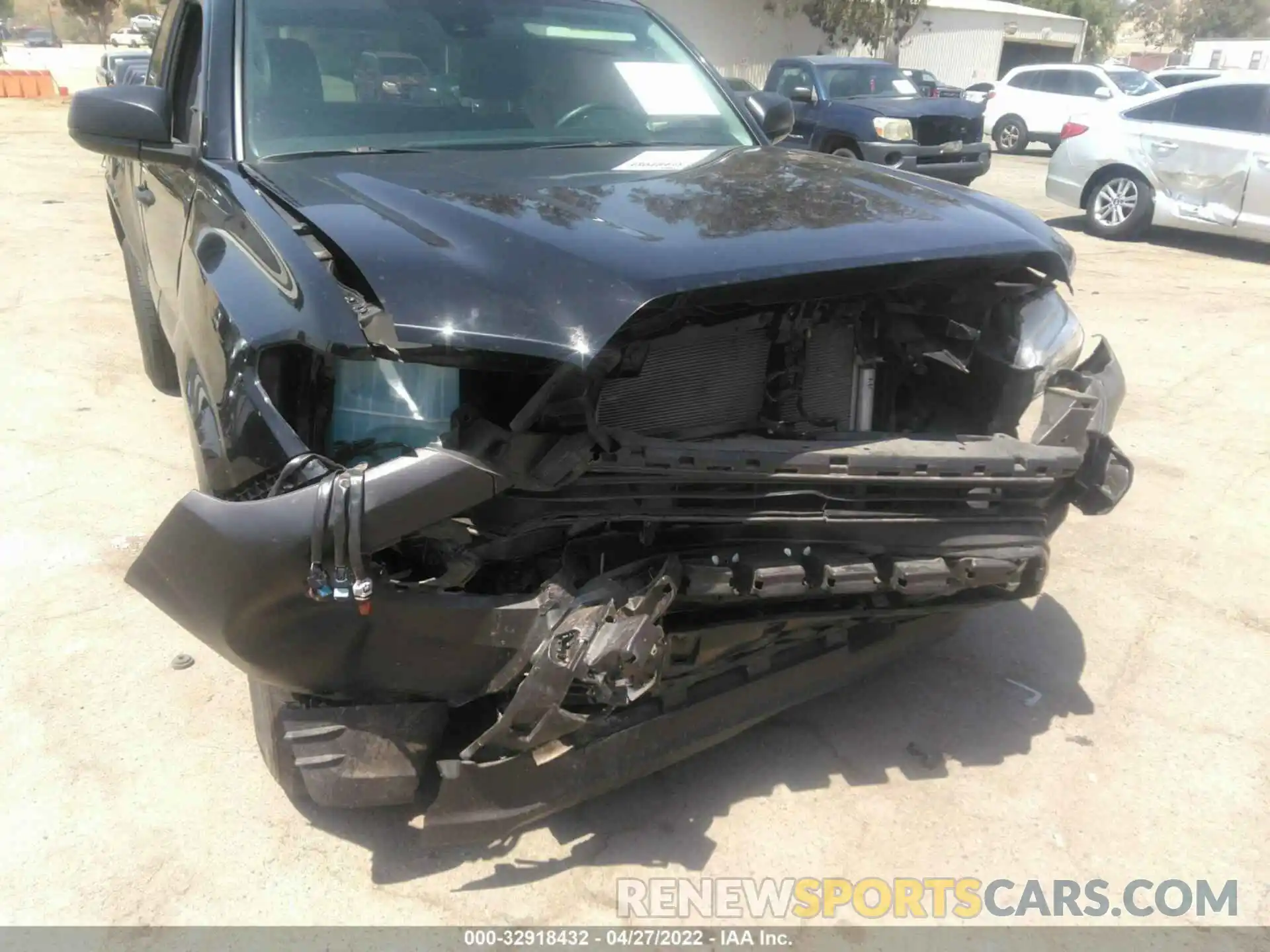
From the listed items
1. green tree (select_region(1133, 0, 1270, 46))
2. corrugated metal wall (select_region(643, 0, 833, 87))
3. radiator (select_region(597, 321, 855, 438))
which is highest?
green tree (select_region(1133, 0, 1270, 46))

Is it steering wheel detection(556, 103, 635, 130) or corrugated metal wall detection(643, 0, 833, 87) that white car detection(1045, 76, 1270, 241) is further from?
corrugated metal wall detection(643, 0, 833, 87)

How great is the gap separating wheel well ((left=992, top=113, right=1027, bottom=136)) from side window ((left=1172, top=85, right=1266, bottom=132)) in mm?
9296

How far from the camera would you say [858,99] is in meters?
12.2

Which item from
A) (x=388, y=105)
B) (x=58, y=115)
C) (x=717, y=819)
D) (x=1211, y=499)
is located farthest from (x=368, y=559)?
(x=58, y=115)

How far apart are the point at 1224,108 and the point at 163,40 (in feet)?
29.0

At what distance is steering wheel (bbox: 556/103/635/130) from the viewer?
3195mm

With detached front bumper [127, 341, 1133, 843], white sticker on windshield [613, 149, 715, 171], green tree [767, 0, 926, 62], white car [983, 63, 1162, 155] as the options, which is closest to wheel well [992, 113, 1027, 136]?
white car [983, 63, 1162, 155]

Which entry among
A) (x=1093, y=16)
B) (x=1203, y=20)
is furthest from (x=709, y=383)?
(x=1203, y=20)

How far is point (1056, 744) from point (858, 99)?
11.0 metres

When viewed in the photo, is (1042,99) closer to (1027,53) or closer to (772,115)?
(772,115)

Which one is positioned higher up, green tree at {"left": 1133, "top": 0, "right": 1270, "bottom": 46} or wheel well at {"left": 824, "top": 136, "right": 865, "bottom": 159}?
green tree at {"left": 1133, "top": 0, "right": 1270, "bottom": 46}

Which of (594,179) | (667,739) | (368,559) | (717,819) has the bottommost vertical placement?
(717,819)

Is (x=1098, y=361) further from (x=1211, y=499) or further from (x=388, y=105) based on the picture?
(x=388, y=105)

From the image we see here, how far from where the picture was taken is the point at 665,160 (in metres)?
2.95
